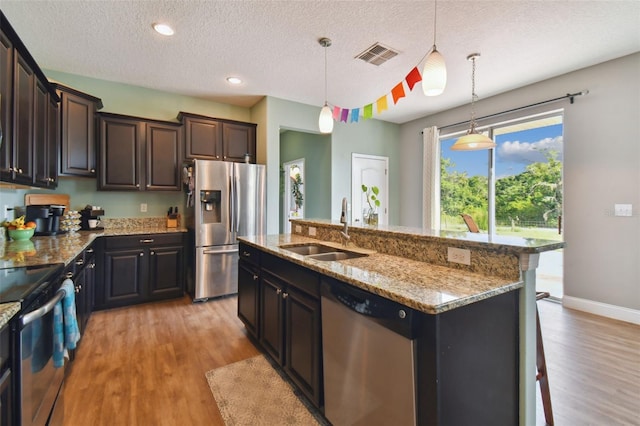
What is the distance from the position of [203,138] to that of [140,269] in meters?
1.88

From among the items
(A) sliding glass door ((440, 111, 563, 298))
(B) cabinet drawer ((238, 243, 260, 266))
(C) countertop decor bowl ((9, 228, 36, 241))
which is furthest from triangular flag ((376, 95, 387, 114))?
(C) countertop decor bowl ((9, 228, 36, 241))

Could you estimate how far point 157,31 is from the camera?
2.66 meters

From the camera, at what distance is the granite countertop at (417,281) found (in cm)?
108

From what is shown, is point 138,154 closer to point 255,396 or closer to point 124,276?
point 124,276

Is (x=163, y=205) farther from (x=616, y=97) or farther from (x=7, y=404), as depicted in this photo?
(x=616, y=97)

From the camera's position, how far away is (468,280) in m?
1.33

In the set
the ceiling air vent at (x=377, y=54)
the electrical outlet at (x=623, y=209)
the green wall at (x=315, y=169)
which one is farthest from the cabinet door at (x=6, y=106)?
the electrical outlet at (x=623, y=209)

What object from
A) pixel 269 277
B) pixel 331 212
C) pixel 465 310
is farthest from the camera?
pixel 331 212

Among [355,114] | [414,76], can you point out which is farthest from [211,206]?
[414,76]

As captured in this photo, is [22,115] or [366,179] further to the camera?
[366,179]

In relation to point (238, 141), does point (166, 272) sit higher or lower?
lower

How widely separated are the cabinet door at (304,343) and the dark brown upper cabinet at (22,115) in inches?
82.3

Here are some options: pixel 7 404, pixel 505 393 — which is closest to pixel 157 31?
pixel 7 404

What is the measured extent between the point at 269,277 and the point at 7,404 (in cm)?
138
